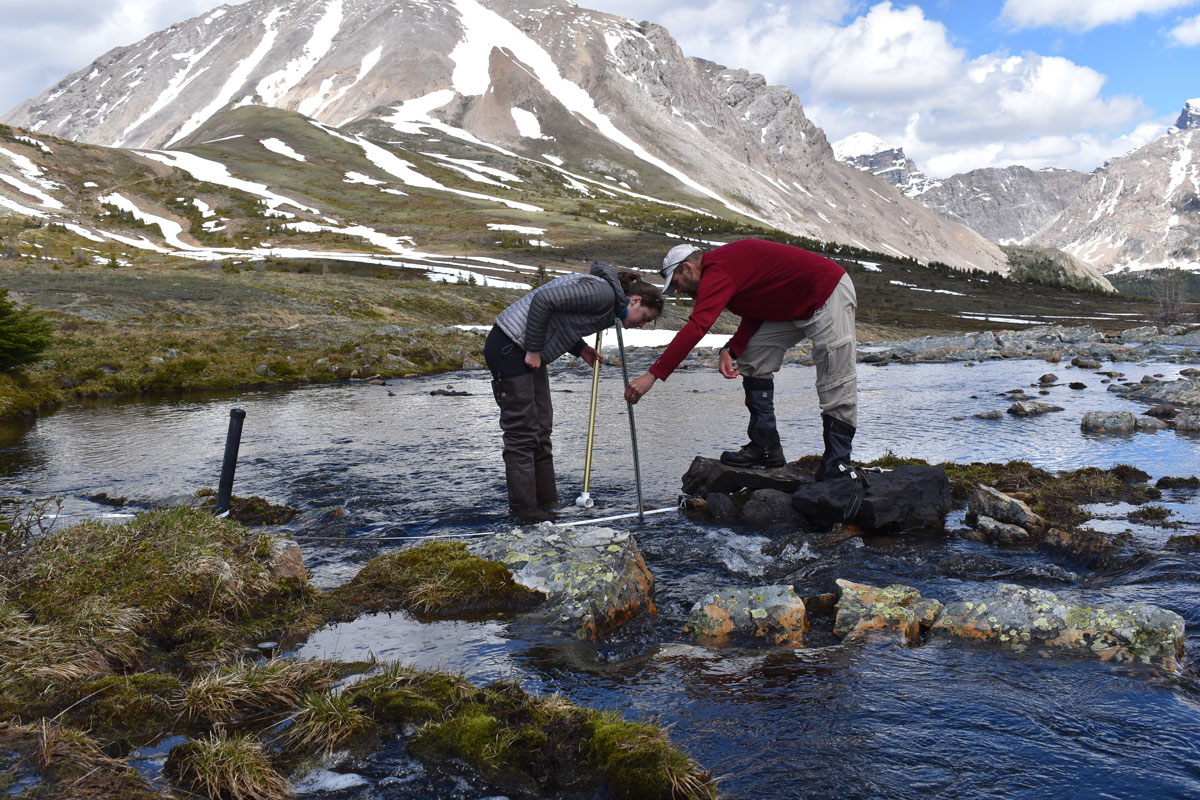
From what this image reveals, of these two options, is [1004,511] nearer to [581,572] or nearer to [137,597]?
[581,572]

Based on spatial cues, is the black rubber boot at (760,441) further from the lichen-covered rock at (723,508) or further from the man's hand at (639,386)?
the man's hand at (639,386)

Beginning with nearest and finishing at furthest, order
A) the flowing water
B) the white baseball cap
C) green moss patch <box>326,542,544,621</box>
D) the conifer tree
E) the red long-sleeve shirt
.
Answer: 1. the flowing water
2. green moss patch <box>326,542,544,621</box>
3. the red long-sleeve shirt
4. the white baseball cap
5. the conifer tree

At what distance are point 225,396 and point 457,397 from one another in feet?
22.2

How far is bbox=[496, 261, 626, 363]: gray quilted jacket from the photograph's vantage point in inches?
358

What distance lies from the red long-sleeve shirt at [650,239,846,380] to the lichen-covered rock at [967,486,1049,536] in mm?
2911

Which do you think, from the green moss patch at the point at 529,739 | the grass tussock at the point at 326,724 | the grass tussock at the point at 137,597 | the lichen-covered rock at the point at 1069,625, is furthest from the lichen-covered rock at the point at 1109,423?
the grass tussock at the point at 326,724

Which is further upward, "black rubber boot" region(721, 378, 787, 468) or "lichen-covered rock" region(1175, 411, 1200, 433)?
"black rubber boot" region(721, 378, 787, 468)

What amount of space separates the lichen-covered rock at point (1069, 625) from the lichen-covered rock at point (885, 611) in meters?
0.14

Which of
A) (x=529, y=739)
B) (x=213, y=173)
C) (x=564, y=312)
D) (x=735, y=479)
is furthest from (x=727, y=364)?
(x=213, y=173)

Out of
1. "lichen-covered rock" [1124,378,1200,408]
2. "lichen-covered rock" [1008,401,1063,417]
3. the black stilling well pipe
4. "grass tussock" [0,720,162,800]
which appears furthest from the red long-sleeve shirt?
"lichen-covered rock" [1124,378,1200,408]

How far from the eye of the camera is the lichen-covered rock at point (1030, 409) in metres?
17.5

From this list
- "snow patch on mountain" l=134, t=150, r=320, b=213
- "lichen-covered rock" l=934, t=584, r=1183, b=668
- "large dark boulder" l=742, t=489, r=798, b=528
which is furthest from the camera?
"snow patch on mountain" l=134, t=150, r=320, b=213

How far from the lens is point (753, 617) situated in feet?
19.8

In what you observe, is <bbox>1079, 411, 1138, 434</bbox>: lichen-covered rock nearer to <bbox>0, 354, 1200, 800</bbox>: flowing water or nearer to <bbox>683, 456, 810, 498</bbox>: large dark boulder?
<bbox>0, 354, 1200, 800</bbox>: flowing water
